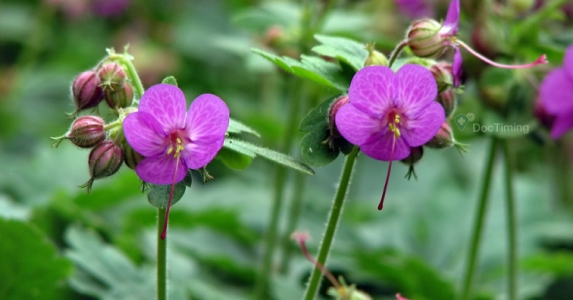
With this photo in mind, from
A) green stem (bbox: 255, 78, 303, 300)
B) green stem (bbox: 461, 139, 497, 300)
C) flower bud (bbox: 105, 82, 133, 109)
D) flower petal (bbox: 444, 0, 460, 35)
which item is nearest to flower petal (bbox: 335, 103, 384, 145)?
flower petal (bbox: 444, 0, 460, 35)

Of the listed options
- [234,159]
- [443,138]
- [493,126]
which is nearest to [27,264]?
[234,159]

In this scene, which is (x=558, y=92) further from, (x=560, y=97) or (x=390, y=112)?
(x=390, y=112)

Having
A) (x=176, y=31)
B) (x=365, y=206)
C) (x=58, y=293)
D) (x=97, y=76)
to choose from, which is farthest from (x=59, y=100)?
(x=97, y=76)

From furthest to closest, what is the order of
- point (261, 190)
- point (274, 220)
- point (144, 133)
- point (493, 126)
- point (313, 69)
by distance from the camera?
point (261, 190), point (274, 220), point (493, 126), point (313, 69), point (144, 133)

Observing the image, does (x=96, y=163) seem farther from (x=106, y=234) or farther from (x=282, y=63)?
(x=106, y=234)

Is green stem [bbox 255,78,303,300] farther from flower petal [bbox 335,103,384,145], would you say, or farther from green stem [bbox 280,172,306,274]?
flower petal [bbox 335,103,384,145]
